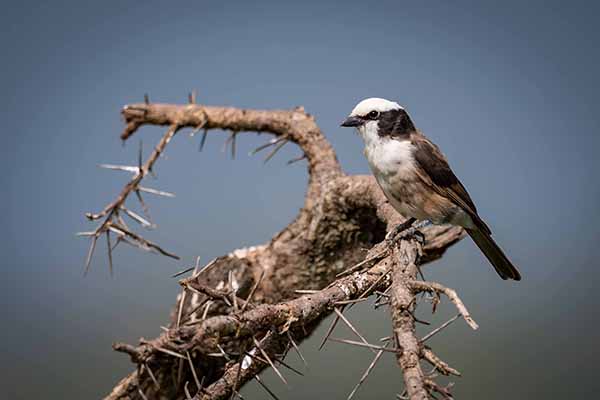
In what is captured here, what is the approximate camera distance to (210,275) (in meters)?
4.32

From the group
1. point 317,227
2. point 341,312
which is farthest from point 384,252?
point 317,227

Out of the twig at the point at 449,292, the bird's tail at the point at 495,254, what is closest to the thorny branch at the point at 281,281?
the twig at the point at 449,292

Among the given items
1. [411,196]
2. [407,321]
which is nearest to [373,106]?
[411,196]

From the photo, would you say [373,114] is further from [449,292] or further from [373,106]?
[449,292]

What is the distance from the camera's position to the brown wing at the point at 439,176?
3.86 m

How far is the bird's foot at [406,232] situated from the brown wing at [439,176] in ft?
0.93

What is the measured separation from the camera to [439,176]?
388 centimetres

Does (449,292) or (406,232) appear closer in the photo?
(449,292)

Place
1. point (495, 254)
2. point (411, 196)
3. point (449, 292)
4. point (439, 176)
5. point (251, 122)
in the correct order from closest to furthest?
1. point (449, 292)
2. point (411, 196)
3. point (439, 176)
4. point (495, 254)
5. point (251, 122)

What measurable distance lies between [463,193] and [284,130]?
4.59 feet

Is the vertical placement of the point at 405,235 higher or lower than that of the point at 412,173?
lower

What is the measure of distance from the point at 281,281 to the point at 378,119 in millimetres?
1205

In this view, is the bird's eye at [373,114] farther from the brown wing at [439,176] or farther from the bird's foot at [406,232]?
the bird's foot at [406,232]

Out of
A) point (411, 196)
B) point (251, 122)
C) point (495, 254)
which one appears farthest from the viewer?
point (251, 122)
